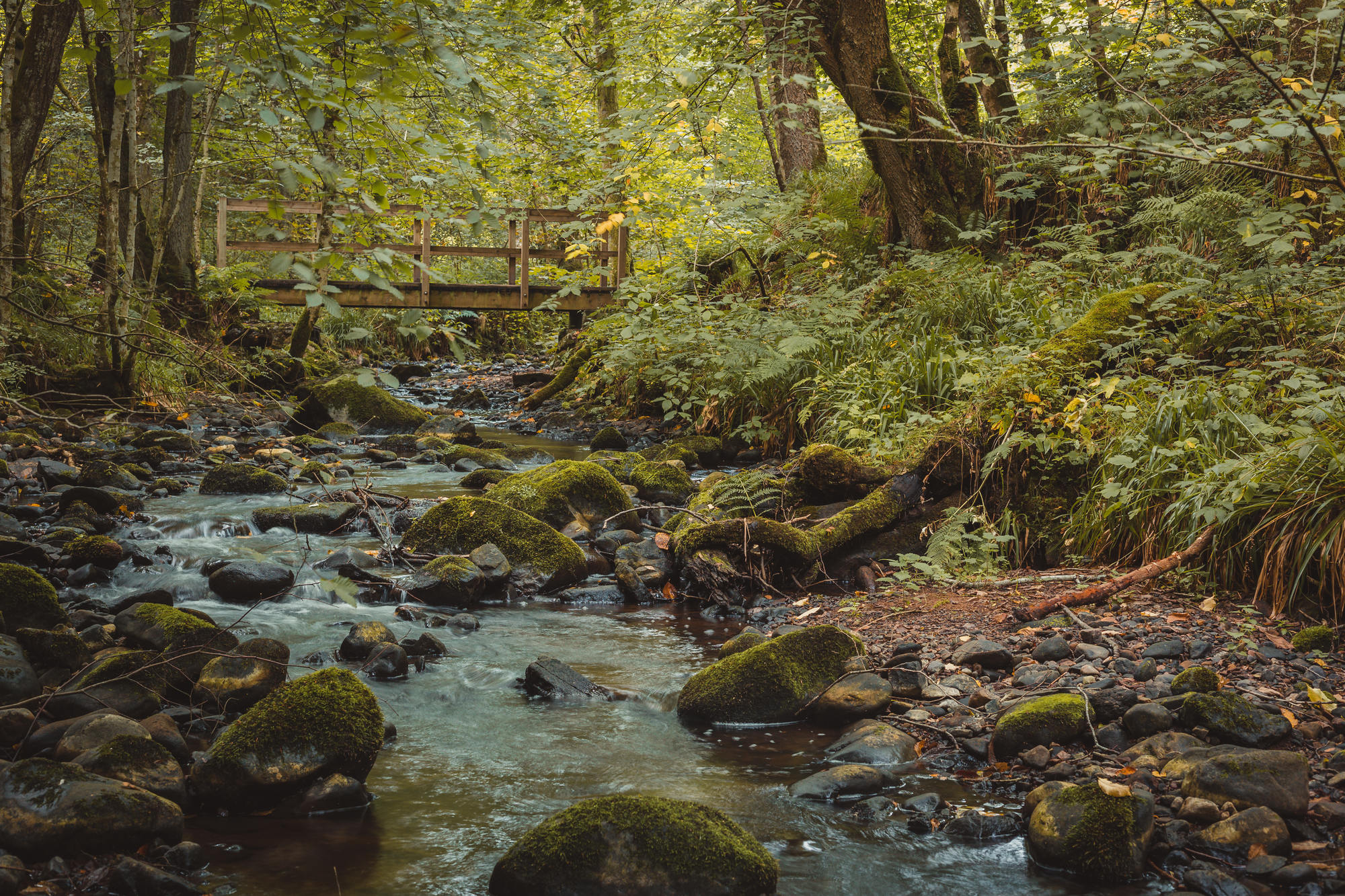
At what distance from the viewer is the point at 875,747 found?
369 cm

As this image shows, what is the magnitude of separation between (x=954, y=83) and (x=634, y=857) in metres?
10.2

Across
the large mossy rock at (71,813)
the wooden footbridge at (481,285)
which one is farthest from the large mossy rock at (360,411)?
the large mossy rock at (71,813)

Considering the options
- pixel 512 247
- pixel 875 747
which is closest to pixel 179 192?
pixel 512 247

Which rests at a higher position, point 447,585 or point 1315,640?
point 1315,640

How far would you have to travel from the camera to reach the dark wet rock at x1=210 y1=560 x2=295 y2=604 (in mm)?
5621

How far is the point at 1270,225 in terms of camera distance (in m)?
5.33

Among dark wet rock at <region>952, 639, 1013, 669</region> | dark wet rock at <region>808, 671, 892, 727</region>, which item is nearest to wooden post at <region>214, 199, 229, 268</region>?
dark wet rock at <region>808, 671, 892, 727</region>

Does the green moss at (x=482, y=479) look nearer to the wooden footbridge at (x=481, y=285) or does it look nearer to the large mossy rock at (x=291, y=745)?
the large mossy rock at (x=291, y=745)

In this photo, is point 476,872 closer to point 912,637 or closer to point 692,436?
point 912,637

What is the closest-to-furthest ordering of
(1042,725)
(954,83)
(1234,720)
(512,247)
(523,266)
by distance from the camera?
(1234,720) → (1042,725) → (954,83) → (523,266) → (512,247)

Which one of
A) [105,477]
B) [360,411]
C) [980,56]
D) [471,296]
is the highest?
[980,56]

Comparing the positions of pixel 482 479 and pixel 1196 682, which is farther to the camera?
pixel 482 479

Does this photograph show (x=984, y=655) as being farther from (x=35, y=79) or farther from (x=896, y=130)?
(x=35, y=79)

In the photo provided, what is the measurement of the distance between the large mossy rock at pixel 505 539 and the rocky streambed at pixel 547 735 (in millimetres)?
21
